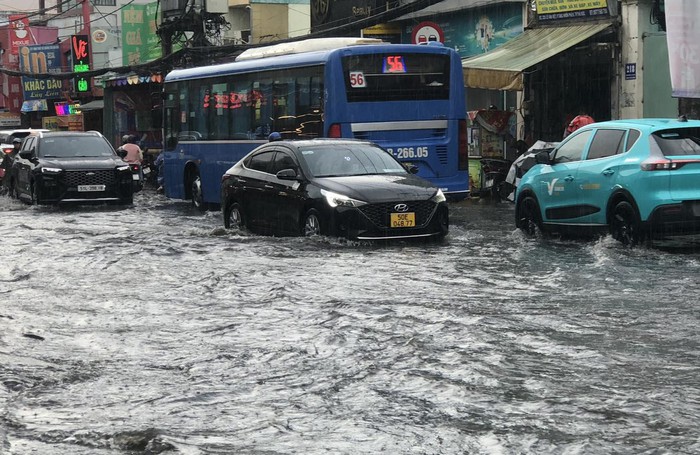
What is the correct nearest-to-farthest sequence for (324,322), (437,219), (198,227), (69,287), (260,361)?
(260,361) < (324,322) < (69,287) < (437,219) < (198,227)

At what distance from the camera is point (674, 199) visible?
14352 mm

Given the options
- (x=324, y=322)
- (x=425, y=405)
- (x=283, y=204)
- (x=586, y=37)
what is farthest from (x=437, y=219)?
(x=586, y=37)

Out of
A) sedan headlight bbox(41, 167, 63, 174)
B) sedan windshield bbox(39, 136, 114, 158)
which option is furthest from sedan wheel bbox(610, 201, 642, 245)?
sedan windshield bbox(39, 136, 114, 158)

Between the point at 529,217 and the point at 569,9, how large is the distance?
11.4 metres

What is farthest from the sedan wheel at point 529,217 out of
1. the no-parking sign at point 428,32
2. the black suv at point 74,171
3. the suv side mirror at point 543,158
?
the no-parking sign at point 428,32

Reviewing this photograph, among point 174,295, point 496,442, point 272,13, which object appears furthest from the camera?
point 272,13

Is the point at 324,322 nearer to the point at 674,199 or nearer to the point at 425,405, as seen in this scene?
the point at 425,405

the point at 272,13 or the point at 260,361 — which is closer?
the point at 260,361

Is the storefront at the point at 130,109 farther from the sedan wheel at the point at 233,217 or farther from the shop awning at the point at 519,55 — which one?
the sedan wheel at the point at 233,217

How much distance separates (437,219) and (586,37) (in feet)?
36.4

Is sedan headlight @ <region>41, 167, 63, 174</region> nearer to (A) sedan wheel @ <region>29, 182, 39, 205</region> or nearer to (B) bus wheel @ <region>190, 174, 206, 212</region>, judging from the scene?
(A) sedan wheel @ <region>29, 182, 39, 205</region>

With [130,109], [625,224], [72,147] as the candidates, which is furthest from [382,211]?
[130,109]

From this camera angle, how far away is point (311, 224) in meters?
16.6

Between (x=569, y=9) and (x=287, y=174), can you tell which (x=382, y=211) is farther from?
(x=569, y=9)
